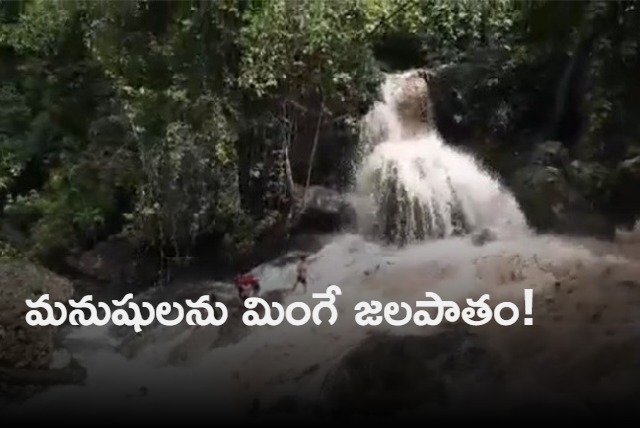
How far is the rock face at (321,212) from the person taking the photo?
3.31 m

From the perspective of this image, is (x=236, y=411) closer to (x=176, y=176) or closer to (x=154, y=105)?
(x=176, y=176)

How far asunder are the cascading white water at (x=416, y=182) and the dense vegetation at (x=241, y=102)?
10cm

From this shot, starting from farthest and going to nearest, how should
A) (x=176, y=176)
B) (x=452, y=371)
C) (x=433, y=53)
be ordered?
1. (x=433, y=53)
2. (x=176, y=176)
3. (x=452, y=371)

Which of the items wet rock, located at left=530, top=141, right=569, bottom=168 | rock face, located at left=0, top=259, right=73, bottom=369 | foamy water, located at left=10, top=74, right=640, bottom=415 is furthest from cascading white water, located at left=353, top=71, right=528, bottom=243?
rock face, located at left=0, top=259, right=73, bottom=369

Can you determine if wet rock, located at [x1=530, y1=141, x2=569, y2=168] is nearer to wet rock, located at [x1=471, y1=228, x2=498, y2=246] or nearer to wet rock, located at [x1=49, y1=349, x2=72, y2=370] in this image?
wet rock, located at [x1=471, y1=228, x2=498, y2=246]

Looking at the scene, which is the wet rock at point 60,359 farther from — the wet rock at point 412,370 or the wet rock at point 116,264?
the wet rock at point 412,370

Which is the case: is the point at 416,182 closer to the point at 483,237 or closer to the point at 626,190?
the point at 483,237

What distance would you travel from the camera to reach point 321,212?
3.33 metres

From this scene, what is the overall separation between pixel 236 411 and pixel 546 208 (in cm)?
128

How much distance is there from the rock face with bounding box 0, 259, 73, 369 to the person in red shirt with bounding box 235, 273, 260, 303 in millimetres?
577

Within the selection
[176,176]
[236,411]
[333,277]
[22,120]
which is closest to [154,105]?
[176,176]

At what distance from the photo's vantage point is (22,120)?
3.47 metres

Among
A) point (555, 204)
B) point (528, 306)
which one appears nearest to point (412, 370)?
point (528, 306)

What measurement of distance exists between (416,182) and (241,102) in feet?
2.31
